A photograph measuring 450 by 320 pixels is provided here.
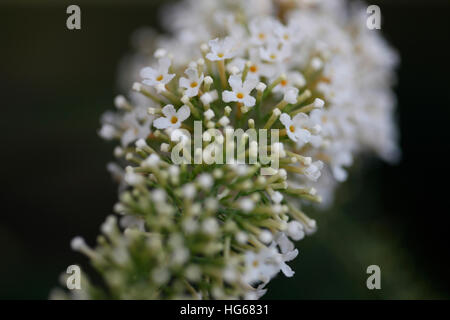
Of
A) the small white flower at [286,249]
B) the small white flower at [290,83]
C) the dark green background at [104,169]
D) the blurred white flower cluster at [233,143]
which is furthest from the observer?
the dark green background at [104,169]

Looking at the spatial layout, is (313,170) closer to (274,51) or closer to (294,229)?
(294,229)

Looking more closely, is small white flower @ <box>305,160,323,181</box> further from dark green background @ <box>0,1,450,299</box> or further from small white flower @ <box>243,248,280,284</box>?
dark green background @ <box>0,1,450,299</box>

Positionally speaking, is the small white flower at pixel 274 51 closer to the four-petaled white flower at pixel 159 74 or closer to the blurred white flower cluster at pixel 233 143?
the blurred white flower cluster at pixel 233 143

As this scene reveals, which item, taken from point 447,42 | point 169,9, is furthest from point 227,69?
point 447,42

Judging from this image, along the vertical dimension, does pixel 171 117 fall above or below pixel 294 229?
above

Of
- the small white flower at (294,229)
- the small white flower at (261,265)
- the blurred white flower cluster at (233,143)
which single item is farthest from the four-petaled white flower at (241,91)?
the small white flower at (261,265)

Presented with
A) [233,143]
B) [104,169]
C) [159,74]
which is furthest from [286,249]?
[104,169]

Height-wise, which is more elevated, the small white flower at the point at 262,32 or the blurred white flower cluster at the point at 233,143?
the small white flower at the point at 262,32
